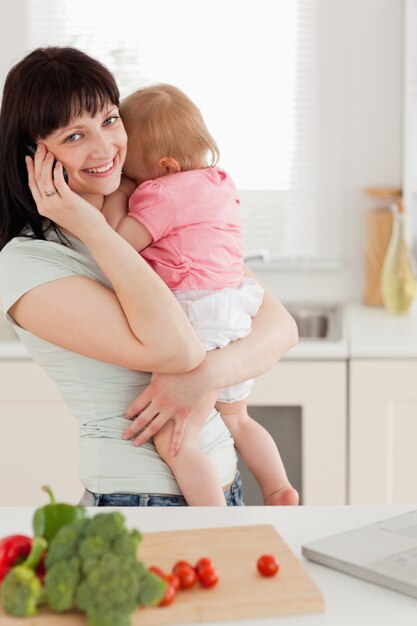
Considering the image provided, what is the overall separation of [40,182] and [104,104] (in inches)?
6.7

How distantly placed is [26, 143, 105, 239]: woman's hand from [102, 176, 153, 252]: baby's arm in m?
0.19

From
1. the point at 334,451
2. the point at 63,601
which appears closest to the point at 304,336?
the point at 334,451

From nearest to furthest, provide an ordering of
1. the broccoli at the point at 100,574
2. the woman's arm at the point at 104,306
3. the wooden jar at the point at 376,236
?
1. the broccoli at the point at 100,574
2. the woman's arm at the point at 104,306
3. the wooden jar at the point at 376,236

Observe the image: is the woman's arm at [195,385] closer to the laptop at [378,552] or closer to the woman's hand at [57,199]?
the woman's hand at [57,199]

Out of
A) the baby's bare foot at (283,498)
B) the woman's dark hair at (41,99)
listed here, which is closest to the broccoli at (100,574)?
the woman's dark hair at (41,99)

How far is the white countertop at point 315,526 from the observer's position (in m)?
1.17

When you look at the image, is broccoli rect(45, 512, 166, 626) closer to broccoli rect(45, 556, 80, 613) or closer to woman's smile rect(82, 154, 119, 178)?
broccoli rect(45, 556, 80, 613)

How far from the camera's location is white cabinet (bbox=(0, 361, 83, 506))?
2898 millimetres

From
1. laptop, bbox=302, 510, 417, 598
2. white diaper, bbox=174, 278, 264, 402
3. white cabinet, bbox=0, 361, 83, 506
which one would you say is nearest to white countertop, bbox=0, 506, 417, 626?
laptop, bbox=302, 510, 417, 598

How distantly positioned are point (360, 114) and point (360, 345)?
1077 millimetres

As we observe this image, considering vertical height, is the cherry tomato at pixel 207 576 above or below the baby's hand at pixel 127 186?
below

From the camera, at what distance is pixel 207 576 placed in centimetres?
118

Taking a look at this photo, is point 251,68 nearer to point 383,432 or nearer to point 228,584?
point 383,432

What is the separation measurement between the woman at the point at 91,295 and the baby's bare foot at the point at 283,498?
0.82 feet
